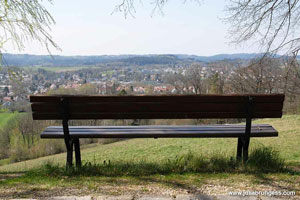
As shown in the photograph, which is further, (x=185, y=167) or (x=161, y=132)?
(x=161, y=132)

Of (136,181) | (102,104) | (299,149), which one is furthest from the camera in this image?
(299,149)

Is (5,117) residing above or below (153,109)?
below

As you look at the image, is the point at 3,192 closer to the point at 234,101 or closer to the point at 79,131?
the point at 79,131

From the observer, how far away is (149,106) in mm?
3975

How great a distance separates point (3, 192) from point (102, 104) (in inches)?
59.0

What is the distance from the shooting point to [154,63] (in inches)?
2852

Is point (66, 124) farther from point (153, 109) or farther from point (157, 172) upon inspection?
point (157, 172)

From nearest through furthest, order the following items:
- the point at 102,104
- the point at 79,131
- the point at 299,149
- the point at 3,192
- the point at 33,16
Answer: the point at 3,192 < the point at 102,104 < the point at 79,131 < the point at 33,16 < the point at 299,149

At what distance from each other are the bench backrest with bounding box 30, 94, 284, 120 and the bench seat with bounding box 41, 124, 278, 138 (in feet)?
0.76

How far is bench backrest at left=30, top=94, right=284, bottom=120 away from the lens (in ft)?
12.9

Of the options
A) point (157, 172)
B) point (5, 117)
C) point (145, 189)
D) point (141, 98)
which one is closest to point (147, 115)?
point (141, 98)

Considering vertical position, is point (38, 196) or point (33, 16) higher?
point (33, 16)

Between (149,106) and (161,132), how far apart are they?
1.36ft

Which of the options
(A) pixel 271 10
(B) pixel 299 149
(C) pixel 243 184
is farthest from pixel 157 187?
(B) pixel 299 149
